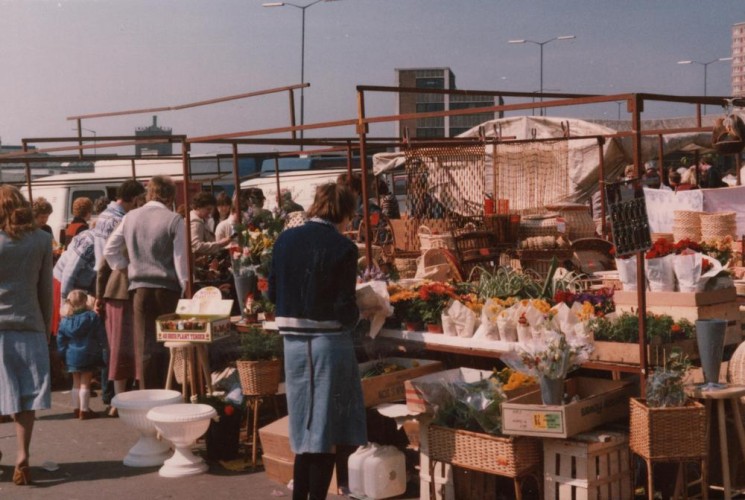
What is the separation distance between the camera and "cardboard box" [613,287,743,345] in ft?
20.2

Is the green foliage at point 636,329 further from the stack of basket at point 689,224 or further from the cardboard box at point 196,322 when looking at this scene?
the stack of basket at point 689,224

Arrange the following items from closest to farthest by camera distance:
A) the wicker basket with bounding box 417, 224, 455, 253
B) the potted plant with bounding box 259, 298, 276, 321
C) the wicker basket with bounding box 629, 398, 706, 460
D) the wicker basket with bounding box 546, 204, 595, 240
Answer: the wicker basket with bounding box 629, 398, 706, 460, the potted plant with bounding box 259, 298, 276, 321, the wicker basket with bounding box 417, 224, 455, 253, the wicker basket with bounding box 546, 204, 595, 240

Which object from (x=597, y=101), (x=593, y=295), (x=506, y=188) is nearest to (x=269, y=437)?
(x=593, y=295)

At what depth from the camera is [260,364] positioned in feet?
23.0

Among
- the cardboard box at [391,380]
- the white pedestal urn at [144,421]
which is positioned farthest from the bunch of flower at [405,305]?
the white pedestal urn at [144,421]

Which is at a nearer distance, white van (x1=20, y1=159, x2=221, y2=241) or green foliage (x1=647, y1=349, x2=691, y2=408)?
green foliage (x1=647, y1=349, x2=691, y2=408)

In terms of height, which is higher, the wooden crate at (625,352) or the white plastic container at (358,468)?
the wooden crate at (625,352)

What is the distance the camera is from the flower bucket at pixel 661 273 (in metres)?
6.28

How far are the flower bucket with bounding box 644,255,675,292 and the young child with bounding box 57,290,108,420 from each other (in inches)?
198

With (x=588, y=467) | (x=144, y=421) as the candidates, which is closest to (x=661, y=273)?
(x=588, y=467)

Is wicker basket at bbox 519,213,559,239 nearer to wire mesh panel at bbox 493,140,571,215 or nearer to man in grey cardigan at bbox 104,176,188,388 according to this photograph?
wire mesh panel at bbox 493,140,571,215

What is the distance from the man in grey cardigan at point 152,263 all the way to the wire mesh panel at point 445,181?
309 centimetres

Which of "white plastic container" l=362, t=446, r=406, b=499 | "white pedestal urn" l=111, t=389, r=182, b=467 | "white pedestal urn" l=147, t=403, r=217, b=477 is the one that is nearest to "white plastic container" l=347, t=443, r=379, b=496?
"white plastic container" l=362, t=446, r=406, b=499

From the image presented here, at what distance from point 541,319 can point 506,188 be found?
27.7 ft
